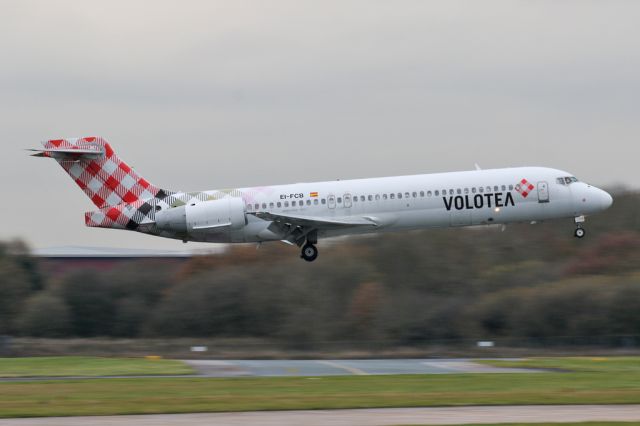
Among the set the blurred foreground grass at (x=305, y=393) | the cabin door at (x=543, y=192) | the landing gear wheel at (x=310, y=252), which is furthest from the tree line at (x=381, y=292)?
the blurred foreground grass at (x=305, y=393)

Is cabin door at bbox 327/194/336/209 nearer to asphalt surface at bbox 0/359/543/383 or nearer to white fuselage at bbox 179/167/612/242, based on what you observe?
white fuselage at bbox 179/167/612/242

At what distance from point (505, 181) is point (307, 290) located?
20.8m

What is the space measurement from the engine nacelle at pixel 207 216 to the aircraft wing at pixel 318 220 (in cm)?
111

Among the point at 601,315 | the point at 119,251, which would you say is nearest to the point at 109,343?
the point at 119,251

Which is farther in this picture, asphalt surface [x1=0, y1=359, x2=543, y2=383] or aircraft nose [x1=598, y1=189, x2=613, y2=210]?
aircraft nose [x1=598, y1=189, x2=613, y2=210]

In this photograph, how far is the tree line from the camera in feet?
206

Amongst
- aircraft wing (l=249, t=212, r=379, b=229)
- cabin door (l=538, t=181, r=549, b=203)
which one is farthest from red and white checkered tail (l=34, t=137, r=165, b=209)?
cabin door (l=538, t=181, r=549, b=203)

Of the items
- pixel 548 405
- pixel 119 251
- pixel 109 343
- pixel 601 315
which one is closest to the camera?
pixel 548 405

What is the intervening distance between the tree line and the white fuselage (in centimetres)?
1665

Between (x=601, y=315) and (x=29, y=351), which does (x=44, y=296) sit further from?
(x=601, y=315)

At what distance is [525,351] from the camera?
57.7 meters

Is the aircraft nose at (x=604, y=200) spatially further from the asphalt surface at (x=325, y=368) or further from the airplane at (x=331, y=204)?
the asphalt surface at (x=325, y=368)

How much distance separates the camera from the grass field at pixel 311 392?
3025 centimetres

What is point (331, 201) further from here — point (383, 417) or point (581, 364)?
point (383, 417)
